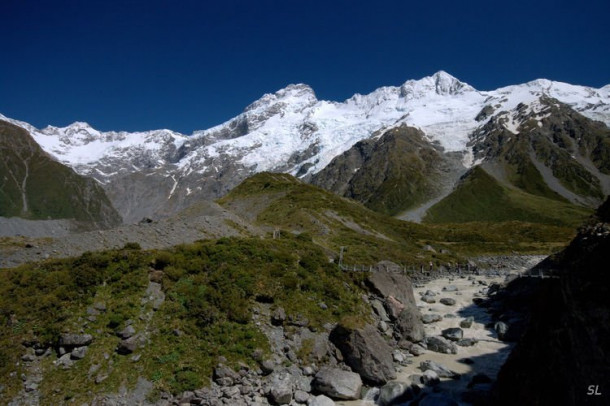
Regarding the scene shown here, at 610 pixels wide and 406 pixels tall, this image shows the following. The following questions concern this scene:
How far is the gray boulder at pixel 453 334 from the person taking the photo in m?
33.7

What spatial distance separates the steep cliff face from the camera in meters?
15.4

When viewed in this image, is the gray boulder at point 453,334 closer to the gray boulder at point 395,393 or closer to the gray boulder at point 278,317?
the gray boulder at point 395,393

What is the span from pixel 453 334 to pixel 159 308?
24991 millimetres

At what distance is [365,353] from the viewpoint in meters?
25.1

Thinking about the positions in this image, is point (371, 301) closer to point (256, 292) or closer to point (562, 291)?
point (256, 292)

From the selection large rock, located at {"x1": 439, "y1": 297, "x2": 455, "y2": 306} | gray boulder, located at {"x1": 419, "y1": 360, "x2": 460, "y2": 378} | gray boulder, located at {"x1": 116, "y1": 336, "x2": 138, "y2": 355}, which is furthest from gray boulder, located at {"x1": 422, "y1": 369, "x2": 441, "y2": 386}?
large rock, located at {"x1": 439, "y1": 297, "x2": 455, "y2": 306}

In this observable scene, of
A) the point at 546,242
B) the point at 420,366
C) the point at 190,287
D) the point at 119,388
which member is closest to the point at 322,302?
the point at 420,366

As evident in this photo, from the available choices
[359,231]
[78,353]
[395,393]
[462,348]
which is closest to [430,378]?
[395,393]

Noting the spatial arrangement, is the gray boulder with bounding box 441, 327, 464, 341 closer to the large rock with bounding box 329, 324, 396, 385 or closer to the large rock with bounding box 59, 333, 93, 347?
the large rock with bounding box 329, 324, 396, 385

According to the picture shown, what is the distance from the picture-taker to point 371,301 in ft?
112

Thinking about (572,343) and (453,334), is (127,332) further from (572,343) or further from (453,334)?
(453,334)

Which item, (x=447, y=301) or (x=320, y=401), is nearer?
(x=320, y=401)

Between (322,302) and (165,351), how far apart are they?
12627mm

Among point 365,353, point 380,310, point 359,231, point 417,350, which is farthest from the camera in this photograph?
point 359,231
